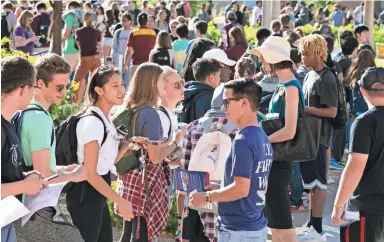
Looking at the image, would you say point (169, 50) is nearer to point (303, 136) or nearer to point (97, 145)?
point (303, 136)

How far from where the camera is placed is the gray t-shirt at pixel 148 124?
5.96m

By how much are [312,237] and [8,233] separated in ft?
13.9

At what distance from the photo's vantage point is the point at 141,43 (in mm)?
14258

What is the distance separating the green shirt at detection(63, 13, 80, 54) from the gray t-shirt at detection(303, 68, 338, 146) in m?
8.77

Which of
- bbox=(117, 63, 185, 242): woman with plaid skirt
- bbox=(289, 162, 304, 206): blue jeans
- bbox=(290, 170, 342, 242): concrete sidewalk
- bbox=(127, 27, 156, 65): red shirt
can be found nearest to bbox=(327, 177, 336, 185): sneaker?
bbox=(290, 170, 342, 242): concrete sidewalk

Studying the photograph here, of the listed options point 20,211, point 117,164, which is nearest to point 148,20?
point 117,164

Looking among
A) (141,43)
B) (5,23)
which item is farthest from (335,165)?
(5,23)

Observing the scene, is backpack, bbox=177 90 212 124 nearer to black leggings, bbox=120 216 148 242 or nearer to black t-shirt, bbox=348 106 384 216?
black leggings, bbox=120 216 148 242

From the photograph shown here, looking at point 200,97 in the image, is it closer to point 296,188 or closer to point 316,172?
point 316,172

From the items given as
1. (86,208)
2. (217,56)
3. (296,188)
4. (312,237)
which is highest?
(217,56)

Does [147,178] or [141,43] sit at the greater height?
[141,43]

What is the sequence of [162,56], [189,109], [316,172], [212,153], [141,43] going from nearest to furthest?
[212,153] < [189,109] < [316,172] < [162,56] < [141,43]

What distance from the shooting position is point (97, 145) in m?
5.20

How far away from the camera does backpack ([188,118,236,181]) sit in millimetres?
5762
